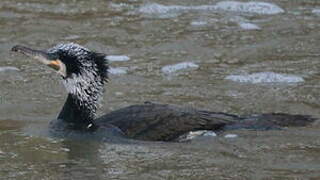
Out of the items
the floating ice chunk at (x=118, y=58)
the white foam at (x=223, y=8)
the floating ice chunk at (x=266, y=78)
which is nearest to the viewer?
the floating ice chunk at (x=266, y=78)

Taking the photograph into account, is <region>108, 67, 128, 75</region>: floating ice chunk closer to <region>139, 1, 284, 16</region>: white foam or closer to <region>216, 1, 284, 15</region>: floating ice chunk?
<region>139, 1, 284, 16</region>: white foam

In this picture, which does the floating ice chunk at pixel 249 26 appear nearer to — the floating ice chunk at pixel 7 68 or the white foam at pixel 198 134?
the floating ice chunk at pixel 7 68

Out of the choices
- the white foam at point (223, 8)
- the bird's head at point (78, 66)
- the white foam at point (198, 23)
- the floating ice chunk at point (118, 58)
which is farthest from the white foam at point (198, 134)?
the white foam at point (223, 8)

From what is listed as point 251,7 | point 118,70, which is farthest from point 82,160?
point 251,7

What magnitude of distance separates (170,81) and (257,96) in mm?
1126

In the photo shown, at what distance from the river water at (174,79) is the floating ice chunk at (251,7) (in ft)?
0.06

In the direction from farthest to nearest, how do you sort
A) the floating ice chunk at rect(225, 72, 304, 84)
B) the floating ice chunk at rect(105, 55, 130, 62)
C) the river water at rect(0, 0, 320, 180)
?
the floating ice chunk at rect(105, 55, 130, 62), the floating ice chunk at rect(225, 72, 304, 84), the river water at rect(0, 0, 320, 180)

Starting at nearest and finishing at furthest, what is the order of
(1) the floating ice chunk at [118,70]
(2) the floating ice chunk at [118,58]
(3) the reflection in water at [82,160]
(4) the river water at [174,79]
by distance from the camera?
(3) the reflection in water at [82,160]
(4) the river water at [174,79]
(1) the floating ice chunk at [118,70]
(2) the floating ice chunk at [118,58]

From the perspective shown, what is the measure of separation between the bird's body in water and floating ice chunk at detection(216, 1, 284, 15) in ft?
16.1

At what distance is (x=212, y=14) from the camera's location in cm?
1428

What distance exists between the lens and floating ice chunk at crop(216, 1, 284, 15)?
569 inches

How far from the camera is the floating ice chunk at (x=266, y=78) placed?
451 inches

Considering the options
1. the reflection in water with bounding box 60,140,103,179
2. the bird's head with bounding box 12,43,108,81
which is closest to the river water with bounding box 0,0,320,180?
the reflection in water with bounding box 60,140,103,179

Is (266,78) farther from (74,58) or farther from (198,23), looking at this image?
(74,58)
